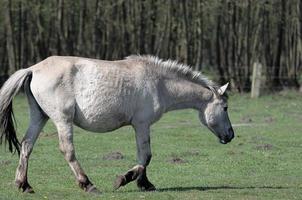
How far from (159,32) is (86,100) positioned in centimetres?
2989

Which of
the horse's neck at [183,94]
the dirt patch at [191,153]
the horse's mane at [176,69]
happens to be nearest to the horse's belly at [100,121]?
the horse's neck at [183,94]

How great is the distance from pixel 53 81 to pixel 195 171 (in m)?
4.16

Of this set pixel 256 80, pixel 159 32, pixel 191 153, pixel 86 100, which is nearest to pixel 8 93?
pixel 86 100

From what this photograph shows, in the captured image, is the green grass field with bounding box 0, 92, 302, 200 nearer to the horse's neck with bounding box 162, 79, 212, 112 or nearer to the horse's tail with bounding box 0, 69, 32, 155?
the horse's tail with bounding box 0, 69, 32, 155

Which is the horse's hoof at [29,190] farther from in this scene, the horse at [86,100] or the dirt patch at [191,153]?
the dirt patch at [191,153]

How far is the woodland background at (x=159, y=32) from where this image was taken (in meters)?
41.5

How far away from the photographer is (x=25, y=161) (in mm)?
13453

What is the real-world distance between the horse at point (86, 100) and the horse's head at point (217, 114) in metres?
0.82

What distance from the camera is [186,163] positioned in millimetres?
17375

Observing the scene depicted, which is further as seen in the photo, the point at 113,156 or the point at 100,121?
the point at 113,156

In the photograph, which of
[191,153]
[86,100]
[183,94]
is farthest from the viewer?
[191,153]

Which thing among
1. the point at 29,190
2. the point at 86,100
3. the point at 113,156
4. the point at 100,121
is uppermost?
the point at 86,100

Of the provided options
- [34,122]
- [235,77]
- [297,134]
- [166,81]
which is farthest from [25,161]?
[235,77]

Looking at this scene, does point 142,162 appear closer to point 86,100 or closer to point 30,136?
point 86,100
